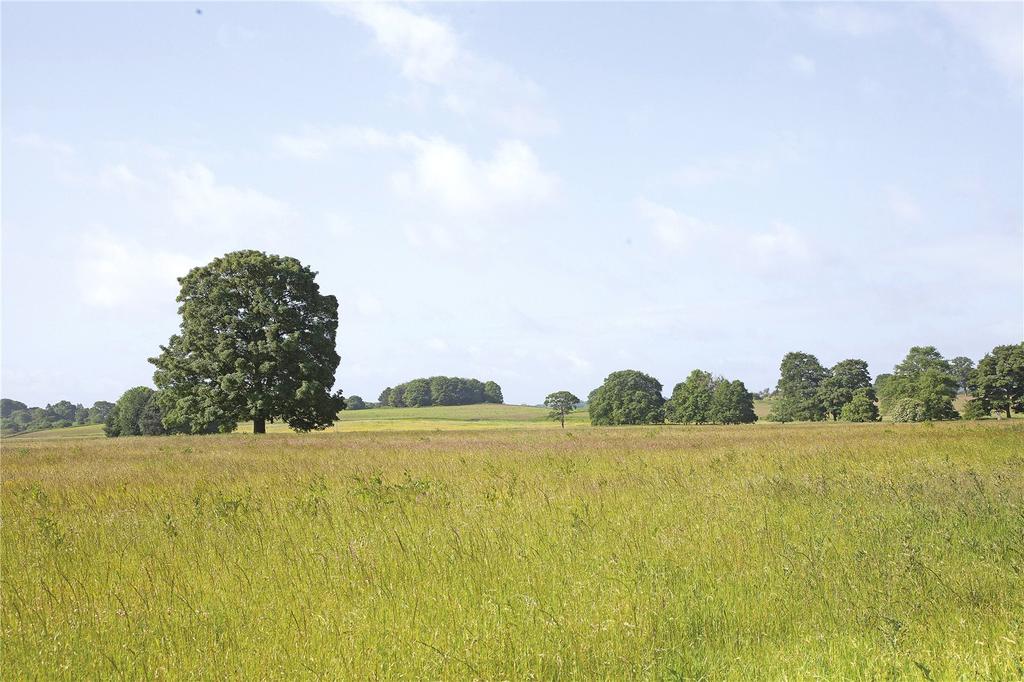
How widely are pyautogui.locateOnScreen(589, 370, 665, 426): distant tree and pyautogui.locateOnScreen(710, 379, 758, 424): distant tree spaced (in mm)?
7301

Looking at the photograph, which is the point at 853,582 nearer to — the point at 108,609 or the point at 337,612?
the point at 337,612

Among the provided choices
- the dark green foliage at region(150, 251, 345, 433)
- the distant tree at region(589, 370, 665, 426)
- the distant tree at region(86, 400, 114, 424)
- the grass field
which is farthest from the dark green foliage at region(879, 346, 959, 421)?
the distant tree at region(86, 400, 114, 424)

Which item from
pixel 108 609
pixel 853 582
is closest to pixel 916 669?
pixel 853 582

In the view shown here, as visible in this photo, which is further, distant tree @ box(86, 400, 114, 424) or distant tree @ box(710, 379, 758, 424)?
distant tree @ box(86, 400, 114, 424)

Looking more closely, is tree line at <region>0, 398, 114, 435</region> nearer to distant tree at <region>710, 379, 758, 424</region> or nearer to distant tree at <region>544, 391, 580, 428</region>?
distant tree at <region>544, 391, 580, 428</region>

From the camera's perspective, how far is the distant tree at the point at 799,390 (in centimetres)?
9012

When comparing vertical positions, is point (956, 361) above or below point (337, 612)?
above

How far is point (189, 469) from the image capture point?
44.2ft

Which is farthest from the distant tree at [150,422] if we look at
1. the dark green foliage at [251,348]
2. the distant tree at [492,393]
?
the distant tree at [492,393]

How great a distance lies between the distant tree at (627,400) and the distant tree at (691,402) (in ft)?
7.16

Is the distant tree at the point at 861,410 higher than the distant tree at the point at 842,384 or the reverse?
the reverse

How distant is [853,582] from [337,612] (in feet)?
13.6

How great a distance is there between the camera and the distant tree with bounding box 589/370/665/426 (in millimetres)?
87000

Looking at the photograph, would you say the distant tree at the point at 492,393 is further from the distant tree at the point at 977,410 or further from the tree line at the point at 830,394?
the distant tree at the point at 977,410
